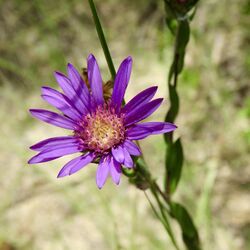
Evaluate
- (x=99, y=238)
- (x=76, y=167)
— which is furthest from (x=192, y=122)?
(x=76, y=167)

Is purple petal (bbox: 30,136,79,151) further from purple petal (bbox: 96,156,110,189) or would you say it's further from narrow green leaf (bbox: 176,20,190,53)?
narrow green leaf (bbox: 176,20,190,53)

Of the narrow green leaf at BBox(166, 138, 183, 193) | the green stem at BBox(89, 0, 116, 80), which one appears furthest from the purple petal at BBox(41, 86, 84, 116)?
the narrow green leaf at BBox(166, 138, 183, 193)

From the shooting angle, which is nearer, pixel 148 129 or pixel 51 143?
pixel 148 129

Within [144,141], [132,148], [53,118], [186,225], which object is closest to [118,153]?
[132,148]

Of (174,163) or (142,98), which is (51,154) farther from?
(174,163)

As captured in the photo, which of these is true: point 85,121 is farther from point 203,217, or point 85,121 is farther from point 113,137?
point 203,217

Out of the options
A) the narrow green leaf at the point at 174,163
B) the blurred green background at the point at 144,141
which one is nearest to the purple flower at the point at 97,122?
the narrow green leaf at the point at 174,163

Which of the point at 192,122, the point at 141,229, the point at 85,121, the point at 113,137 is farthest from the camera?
the point at 192,122
